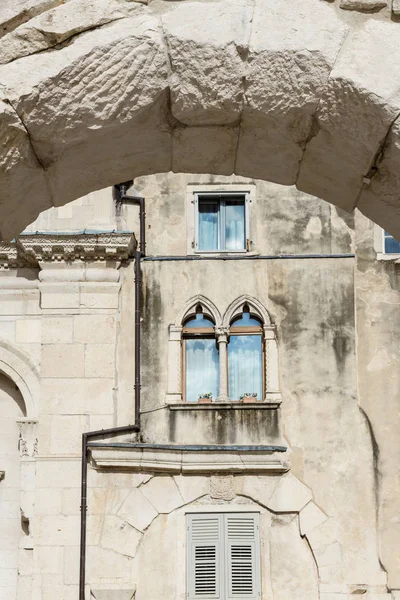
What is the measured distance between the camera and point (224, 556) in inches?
585

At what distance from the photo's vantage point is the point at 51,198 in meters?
5.07

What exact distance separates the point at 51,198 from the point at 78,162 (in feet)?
0.94

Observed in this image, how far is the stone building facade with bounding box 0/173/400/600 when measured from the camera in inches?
580

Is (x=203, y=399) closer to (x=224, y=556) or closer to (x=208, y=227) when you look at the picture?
(x=224, y=556)

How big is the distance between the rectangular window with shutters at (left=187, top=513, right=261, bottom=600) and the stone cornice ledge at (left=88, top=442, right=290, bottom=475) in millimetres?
623

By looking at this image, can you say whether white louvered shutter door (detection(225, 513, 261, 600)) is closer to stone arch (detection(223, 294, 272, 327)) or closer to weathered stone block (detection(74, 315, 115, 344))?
stone arch (detection(223, 294, 272, 327))

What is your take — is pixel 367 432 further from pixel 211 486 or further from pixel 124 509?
pixel 124 509

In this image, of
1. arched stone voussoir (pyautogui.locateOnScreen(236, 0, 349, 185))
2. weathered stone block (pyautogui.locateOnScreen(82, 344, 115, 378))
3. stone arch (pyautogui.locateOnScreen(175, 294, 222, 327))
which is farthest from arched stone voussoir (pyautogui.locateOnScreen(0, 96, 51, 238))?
stone arch (pyautogui.locateOnScreen(175, 294, 222, 327))

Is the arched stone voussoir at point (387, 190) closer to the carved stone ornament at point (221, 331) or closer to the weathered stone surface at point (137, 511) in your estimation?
the weathered stone surface at point (137, 511)

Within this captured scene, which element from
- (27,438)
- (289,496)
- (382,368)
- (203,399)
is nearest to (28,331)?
(27,438)

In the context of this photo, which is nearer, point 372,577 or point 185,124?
point 185,124

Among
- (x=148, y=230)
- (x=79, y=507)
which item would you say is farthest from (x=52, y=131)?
(x=148, y=230)

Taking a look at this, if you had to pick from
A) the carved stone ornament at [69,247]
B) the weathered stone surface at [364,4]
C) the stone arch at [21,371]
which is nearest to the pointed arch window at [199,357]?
the carved stone ornament at [69,247]

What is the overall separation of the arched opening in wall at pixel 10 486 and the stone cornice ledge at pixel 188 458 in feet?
3.89
